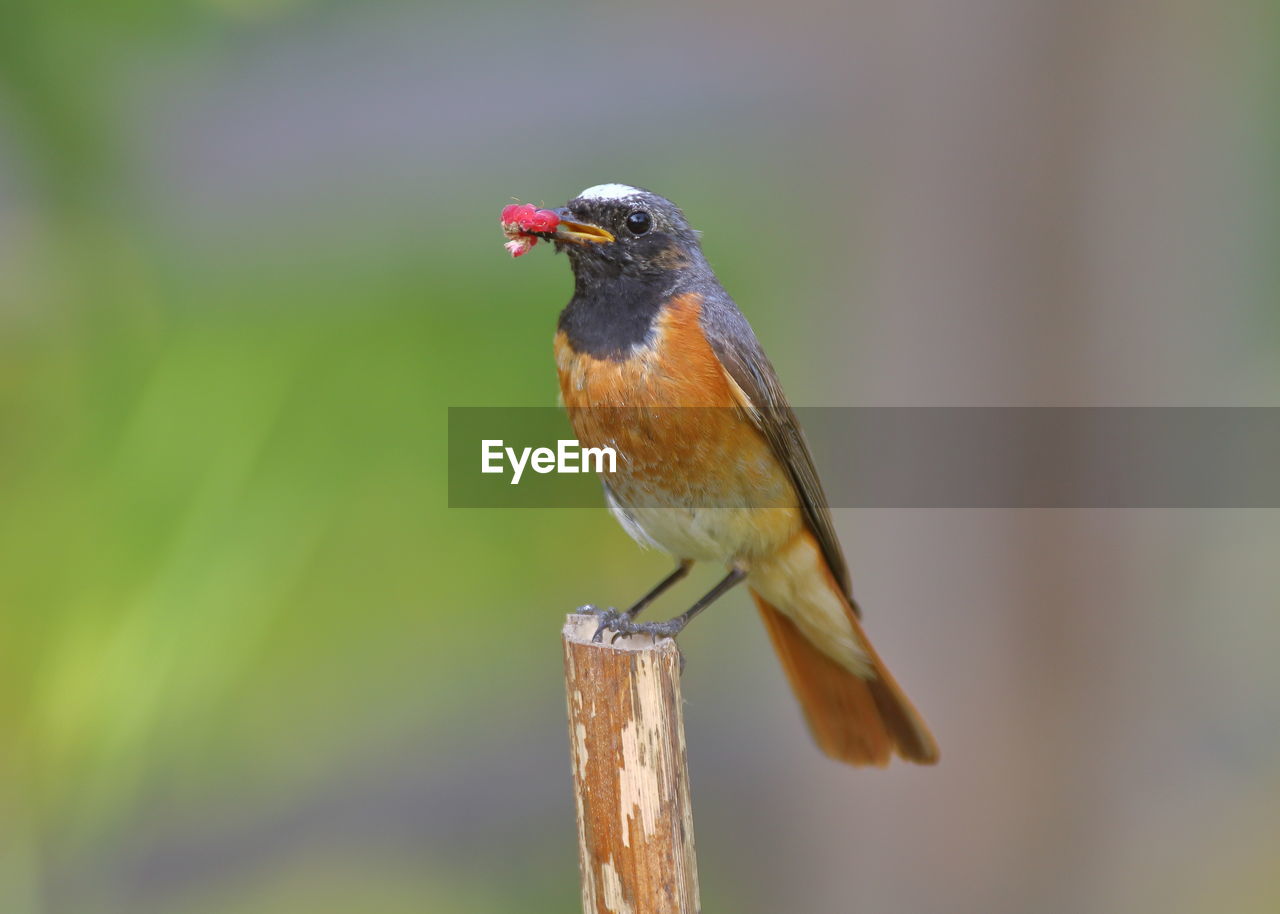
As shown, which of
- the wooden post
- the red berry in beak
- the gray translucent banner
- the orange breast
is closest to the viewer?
the wooden post

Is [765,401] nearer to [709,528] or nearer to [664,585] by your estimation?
[709,528]

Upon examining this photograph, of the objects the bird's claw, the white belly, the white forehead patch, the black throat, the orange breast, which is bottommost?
the bird's claw

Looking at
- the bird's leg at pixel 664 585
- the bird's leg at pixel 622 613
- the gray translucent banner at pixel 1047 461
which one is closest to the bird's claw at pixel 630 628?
the bird's leg at pixel 622 613

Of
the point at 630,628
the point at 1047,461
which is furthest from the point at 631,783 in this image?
the point at 1047,461

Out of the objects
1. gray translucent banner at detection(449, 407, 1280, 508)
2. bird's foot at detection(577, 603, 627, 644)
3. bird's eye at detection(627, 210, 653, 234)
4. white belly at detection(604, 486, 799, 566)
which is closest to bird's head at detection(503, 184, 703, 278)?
bird's eye at detection(627, 210, 653, 234)

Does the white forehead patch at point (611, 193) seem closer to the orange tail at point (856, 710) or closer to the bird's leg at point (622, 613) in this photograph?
the bird's leg at point (622, 613)

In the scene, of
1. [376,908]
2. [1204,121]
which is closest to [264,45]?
[376,908]

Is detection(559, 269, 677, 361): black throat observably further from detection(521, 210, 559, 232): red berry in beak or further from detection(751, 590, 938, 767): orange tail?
detection(751, 590, 938, 767): orange tail
